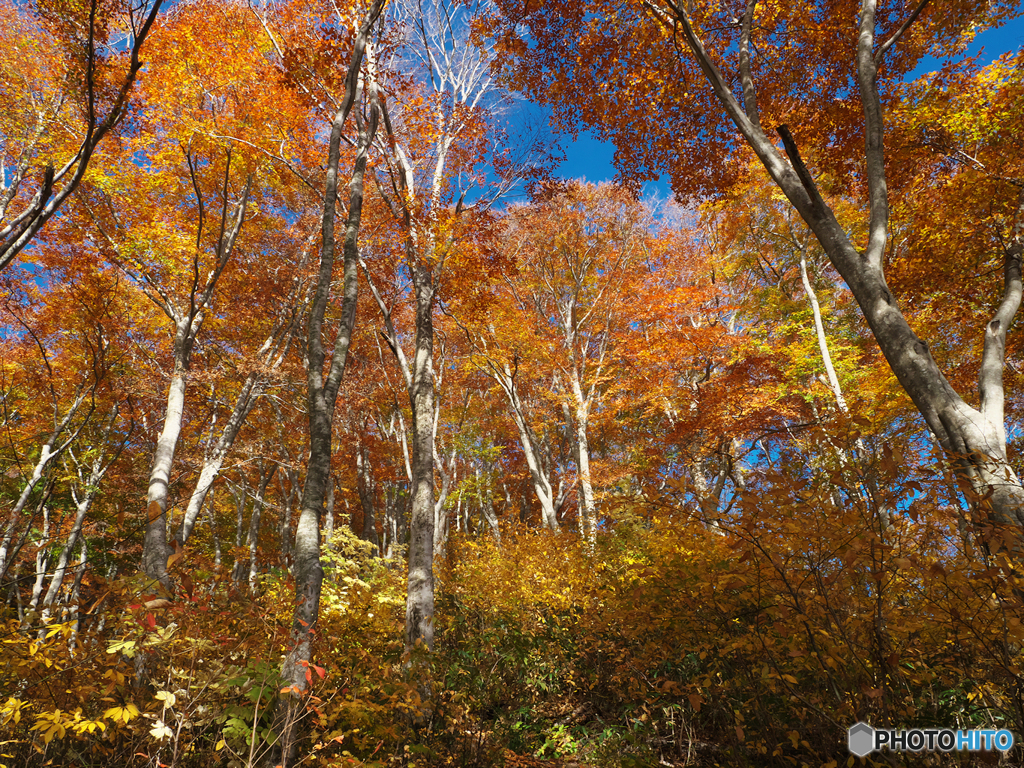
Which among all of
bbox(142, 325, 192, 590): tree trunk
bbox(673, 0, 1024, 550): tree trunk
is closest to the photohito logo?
bbox(673, 0, 1024, 550): tree trunk

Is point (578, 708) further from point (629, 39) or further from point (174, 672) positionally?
point (629, 39)

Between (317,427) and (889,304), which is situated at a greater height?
(889,304)

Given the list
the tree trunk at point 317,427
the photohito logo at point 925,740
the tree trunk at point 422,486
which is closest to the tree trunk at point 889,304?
the photohito logo at point 925,740

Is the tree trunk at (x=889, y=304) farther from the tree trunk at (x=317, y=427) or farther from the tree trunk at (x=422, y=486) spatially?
the tree trunk at (x=422, y=486)

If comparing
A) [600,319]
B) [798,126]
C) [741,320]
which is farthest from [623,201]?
[798,126]

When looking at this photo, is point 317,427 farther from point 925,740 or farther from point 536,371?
point 536,371

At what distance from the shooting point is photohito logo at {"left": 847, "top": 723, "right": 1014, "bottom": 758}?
2193 mm

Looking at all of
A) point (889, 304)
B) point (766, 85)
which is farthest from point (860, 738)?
point (766, 85)

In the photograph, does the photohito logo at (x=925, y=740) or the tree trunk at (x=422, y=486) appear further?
the tree trunk at (x=422, y=486)

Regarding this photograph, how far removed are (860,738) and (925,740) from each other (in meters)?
0.30

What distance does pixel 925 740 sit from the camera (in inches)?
87.7

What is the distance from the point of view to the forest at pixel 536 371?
8.32 ft

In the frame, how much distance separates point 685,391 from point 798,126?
9.47m

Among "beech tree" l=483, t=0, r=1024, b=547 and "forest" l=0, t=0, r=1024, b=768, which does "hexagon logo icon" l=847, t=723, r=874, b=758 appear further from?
"beech tree" l=483, t=0, r=1024, b=547
